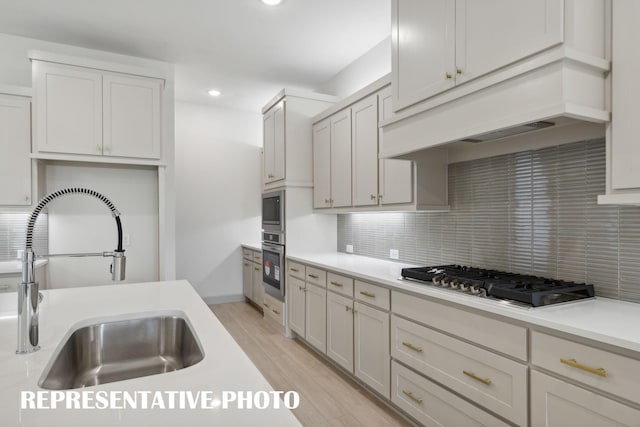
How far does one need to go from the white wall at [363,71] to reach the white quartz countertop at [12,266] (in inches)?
132

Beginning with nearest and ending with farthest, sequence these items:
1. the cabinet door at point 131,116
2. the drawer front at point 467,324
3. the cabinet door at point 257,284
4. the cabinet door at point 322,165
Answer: the drawer front at point 467,324 < the cabinet door at point 131,116 < the cabinet door at point 322,165 < the cabinet door at point 257,284

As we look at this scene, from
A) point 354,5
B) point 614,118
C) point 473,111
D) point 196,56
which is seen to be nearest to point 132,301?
point 473,111

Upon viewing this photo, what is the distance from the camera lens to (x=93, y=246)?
347cm

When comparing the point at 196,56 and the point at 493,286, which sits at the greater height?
the point at 196,56

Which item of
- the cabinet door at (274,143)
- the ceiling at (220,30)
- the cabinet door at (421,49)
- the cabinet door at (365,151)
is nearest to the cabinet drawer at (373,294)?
the cabinet door at (365,151)

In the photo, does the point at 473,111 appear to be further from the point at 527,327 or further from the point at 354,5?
the point at 354,5

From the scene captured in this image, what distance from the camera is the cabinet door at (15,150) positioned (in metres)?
2.99

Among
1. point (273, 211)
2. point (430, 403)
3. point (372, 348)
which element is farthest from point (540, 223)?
point (273, 211)

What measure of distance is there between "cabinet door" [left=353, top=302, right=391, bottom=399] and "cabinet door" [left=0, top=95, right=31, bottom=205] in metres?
2.92

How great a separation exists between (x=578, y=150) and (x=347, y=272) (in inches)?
62.1

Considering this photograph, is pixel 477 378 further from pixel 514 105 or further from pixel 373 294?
pixel 514 105

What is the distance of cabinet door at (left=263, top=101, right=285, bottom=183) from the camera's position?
12.7 ft

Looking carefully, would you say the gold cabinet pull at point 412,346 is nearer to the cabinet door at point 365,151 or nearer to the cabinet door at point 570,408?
the cabinet door at point 570,408

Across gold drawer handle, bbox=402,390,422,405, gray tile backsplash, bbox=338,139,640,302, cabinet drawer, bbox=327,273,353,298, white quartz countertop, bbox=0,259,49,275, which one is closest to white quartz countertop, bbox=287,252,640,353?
gray tile backsplash, bbox=338,139,640,302
